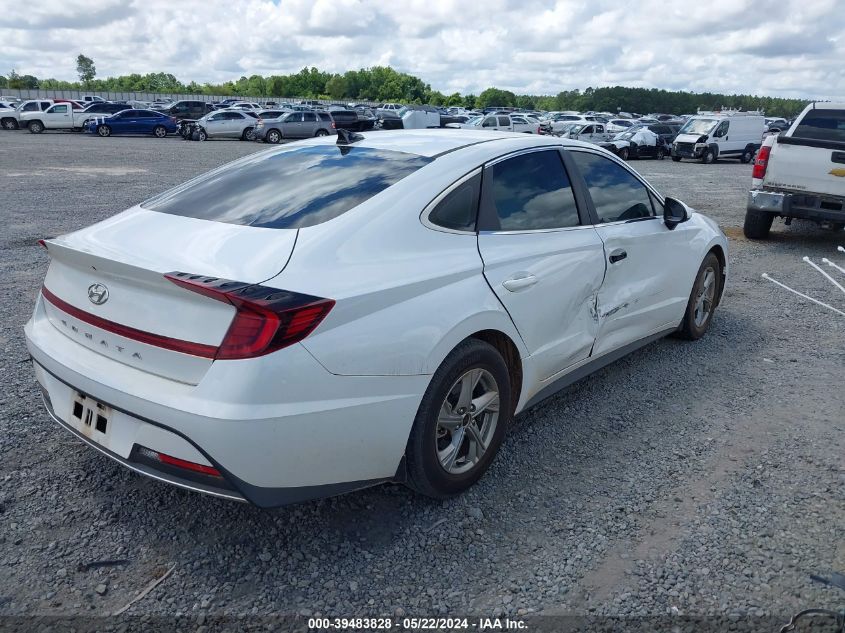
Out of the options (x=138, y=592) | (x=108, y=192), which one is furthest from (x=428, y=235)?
(x=108, y=192)

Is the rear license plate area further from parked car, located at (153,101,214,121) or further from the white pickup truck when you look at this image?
parked car, located at (153,101,214,121)

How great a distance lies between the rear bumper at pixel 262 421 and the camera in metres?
2.47

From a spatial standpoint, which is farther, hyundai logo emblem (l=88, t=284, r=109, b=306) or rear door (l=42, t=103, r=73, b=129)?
rear door (l=42, t=103, r=73, b=129)

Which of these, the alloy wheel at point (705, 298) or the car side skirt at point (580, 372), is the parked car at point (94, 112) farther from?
the car side skirt at point (580, 372)

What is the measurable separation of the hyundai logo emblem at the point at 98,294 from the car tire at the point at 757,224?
9464 mm

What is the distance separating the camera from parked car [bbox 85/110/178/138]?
3528 centimetres

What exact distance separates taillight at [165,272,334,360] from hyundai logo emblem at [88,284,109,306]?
1.53 ft

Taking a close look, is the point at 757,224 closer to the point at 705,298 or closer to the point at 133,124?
the point at 705,298

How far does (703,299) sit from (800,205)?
15.2ft

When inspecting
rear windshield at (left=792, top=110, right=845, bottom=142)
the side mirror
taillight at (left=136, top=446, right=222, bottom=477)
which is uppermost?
rear windshield at (left=792, top=110, right=845, bottom=142)

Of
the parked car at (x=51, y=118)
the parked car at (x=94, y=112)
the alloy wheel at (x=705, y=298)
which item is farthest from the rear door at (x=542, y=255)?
the parked car at (x=51, y=118)

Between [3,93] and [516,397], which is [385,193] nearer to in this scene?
[516,397]

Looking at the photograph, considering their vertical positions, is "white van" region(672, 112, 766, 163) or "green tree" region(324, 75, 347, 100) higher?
"green tree" region(324, 75, 347, 100)

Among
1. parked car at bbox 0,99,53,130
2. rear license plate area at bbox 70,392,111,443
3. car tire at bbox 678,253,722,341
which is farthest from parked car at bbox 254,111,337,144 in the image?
rear license plate area at bbox 70,392,111,443
